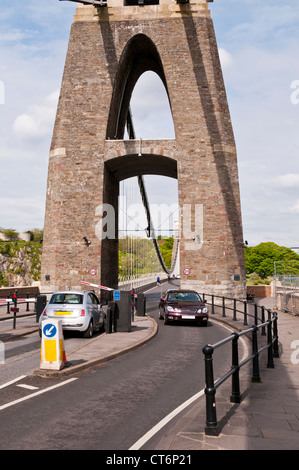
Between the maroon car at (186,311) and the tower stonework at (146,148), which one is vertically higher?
the tower stonework at (146,148)

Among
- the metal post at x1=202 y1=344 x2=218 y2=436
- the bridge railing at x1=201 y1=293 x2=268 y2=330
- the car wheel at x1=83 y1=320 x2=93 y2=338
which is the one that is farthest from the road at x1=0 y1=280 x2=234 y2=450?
the bridge railing at x1=201 y1=293 x2=268 y2=330

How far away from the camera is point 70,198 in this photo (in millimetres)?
28406

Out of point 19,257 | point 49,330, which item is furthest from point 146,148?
point 19,257

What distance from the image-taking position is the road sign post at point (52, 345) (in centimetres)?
795

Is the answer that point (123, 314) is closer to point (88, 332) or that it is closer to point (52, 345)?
point (88, 332)

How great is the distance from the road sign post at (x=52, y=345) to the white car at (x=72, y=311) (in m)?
4.50

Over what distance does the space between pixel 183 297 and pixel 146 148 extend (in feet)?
42.5

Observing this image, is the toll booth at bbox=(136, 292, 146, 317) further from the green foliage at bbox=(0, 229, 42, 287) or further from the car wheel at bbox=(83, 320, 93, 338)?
the green foliage at bbox=(0, 229, 42, 287)

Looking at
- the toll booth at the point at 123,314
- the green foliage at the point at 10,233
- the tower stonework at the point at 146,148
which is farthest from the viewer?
the green foliage at the point at 10,233

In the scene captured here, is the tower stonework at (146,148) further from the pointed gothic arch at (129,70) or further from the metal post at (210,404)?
the metal post at (210,404)

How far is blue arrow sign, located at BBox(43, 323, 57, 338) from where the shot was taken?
7945mm

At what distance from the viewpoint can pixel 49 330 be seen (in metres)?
7.98

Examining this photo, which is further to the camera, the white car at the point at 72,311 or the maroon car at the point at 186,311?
the maroon car at the point at 186,311

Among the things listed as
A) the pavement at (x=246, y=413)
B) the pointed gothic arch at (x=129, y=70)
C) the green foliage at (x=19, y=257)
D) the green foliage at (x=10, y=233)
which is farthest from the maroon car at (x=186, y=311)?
the green foliage at (x=10, y=233)
